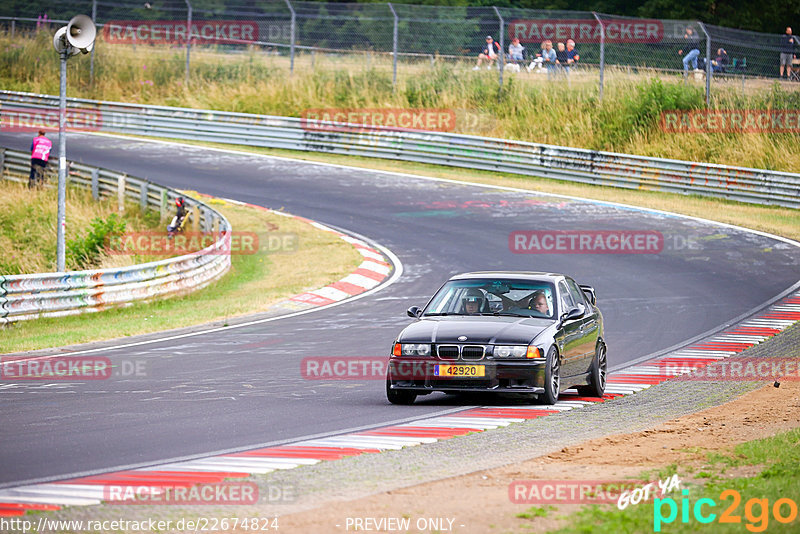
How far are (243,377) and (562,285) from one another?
3.84 m

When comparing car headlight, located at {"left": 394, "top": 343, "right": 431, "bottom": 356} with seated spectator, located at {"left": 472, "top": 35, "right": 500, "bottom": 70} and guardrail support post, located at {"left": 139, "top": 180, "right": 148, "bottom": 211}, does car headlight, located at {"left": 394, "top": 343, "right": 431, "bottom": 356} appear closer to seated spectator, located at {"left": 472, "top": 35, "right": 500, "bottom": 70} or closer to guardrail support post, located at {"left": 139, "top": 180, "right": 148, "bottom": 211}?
guardrail support post, located at {"left": 139, "top": 180, "right": 148, "bottom": 211}

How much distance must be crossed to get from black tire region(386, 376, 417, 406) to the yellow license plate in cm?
46

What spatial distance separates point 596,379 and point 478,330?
A: 6.45ft

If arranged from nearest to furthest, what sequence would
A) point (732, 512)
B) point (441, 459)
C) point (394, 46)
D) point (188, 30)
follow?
1. point (732, 512)
2. point (441, 459)
3. point (394, 46)
4. point (188, 30)

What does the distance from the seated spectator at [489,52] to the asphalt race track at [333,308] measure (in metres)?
6.23

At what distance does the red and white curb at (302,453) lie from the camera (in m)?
6.98

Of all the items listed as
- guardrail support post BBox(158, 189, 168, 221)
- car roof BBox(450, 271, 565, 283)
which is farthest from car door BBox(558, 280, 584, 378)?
guardrail support post BBox(158, 189, 168, 221)

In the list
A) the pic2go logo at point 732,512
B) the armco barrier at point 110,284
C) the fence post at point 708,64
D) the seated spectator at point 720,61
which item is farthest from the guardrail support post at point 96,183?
the pic2go logo at point 732,512

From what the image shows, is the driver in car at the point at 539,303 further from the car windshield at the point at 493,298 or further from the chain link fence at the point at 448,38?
the chain link fence at the point at 448,38

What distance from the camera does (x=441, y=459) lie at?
26.8ft

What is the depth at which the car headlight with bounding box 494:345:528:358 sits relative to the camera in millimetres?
10828

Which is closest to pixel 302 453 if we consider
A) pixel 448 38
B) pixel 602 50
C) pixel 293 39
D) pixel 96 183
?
pixel 96 183

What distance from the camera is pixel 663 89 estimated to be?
34.9 metres

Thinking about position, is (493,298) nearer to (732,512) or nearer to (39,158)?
(732,512)
